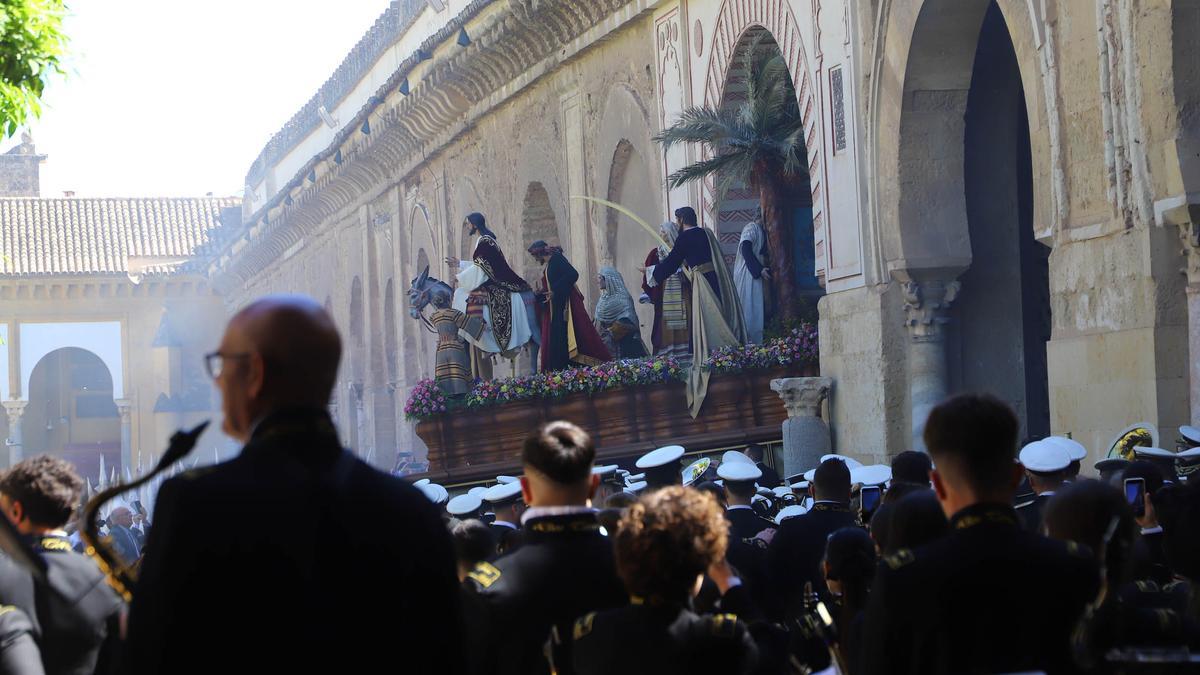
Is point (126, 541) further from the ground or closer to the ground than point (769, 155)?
closer to the ground

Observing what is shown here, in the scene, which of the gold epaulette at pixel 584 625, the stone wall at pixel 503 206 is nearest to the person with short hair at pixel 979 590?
the gold epaulette at pixel 584 625

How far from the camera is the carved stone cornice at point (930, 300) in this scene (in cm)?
1370

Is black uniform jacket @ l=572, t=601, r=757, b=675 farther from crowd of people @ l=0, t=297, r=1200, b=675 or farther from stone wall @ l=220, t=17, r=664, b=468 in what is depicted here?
stone wall @ l=220, t=17, r=664, b=468

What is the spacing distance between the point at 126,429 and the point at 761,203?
142 ft

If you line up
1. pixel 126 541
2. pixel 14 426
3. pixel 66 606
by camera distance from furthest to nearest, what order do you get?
pixel 14 426 → pixel 126 541 → pixel 66 606

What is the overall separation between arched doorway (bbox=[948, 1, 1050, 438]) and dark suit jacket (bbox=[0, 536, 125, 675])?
34.8 feet

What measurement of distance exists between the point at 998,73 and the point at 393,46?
77.8 ft

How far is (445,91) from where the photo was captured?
92.3 ft

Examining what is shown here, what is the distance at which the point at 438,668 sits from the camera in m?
2.78

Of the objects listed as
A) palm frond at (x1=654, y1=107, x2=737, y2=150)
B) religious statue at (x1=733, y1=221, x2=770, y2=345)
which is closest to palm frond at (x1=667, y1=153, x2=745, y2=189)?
palm frond at (x1=654, y1=107, x2=737, y2=150)

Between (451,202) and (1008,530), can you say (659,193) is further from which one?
(1008,530)

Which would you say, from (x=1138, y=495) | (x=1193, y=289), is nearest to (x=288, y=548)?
(x=1138, y=495)

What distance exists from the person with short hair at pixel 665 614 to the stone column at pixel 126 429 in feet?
178

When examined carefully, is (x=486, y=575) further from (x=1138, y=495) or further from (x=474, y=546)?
(x=1138, y=495)
